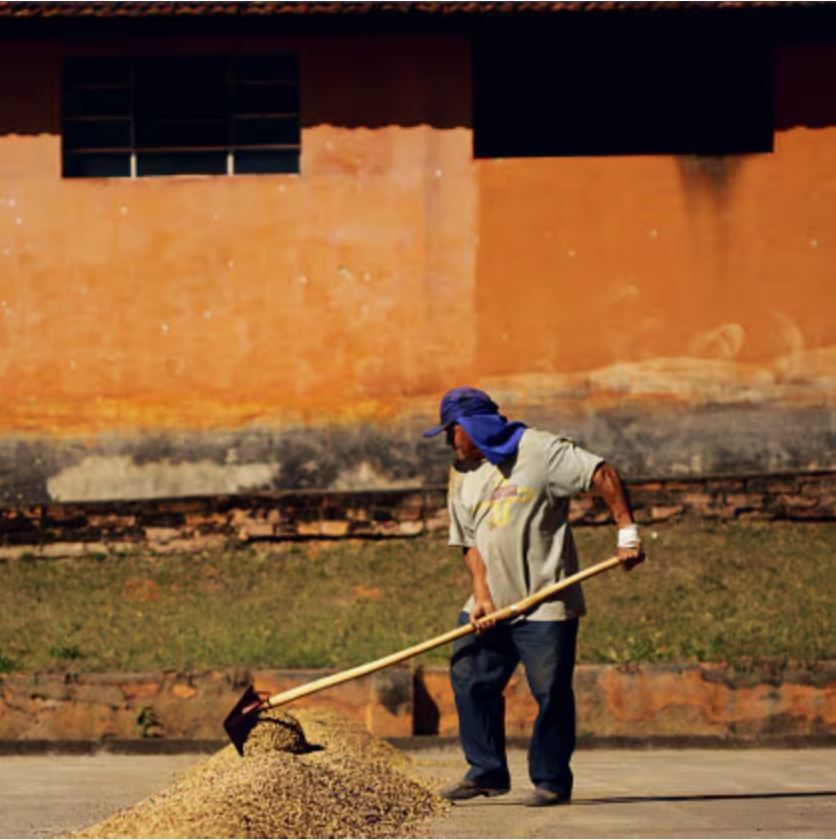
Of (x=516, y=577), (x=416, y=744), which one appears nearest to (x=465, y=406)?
(x=516, y=577)

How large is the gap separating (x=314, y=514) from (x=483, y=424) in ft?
28.1

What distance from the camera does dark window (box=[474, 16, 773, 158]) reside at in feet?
60.6

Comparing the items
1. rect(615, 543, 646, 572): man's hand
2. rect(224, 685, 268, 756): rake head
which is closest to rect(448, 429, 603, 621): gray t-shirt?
rect(615, 543, 646, 572): man's hand

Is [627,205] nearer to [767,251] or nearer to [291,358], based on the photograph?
[767,251]

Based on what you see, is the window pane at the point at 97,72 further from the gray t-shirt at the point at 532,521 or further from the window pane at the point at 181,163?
the gray t-shirt at the point at 532,521

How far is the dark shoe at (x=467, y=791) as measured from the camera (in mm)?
9195

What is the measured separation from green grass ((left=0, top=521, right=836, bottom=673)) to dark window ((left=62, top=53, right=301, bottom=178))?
3.51 metres

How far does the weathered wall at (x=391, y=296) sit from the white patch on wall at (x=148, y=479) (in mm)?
19

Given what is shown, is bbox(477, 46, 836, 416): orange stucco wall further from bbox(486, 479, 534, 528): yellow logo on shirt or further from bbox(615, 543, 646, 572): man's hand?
bbox(615, 543, 646, 572): man's hand

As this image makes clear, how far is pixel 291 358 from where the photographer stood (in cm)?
1825

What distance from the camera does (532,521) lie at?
9227mm

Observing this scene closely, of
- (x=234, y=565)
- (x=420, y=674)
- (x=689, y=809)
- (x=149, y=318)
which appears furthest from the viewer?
(x=149, y=318)

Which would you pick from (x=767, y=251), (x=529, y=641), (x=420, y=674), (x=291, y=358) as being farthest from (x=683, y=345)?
(x=529, y=641)

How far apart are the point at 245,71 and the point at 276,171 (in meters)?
0.95
